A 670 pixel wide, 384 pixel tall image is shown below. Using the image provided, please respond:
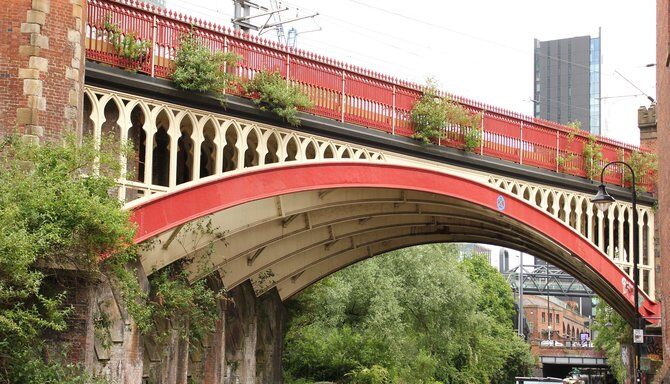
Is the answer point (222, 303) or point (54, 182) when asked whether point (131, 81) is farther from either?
point (222, 303)

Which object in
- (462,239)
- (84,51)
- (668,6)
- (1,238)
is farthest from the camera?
(462,239)

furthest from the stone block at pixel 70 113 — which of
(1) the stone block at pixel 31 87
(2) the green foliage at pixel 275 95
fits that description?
(2) the green foliage at pixel 275 95

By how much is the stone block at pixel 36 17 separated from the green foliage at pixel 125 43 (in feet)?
6.74


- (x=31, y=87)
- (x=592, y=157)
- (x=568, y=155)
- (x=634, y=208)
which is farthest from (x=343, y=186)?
(x=592, y=157)

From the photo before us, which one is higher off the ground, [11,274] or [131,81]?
[131,81]

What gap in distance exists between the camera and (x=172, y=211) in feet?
64.5

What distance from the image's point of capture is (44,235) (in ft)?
51.0

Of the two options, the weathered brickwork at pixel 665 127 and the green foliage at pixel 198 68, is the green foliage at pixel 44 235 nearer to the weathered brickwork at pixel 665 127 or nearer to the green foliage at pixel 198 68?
the green foliage at pixel 198 68

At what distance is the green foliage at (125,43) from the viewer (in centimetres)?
1997

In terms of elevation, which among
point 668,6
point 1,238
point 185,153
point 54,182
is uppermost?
point 668,6

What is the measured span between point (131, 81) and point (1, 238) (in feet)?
20.0

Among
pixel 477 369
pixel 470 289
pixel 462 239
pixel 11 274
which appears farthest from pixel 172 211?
pixel 477 369

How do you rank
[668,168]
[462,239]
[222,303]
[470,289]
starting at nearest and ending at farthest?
[668,168] < [222,303] < [462,239] < [470,289]

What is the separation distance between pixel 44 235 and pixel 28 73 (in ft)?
11.3
